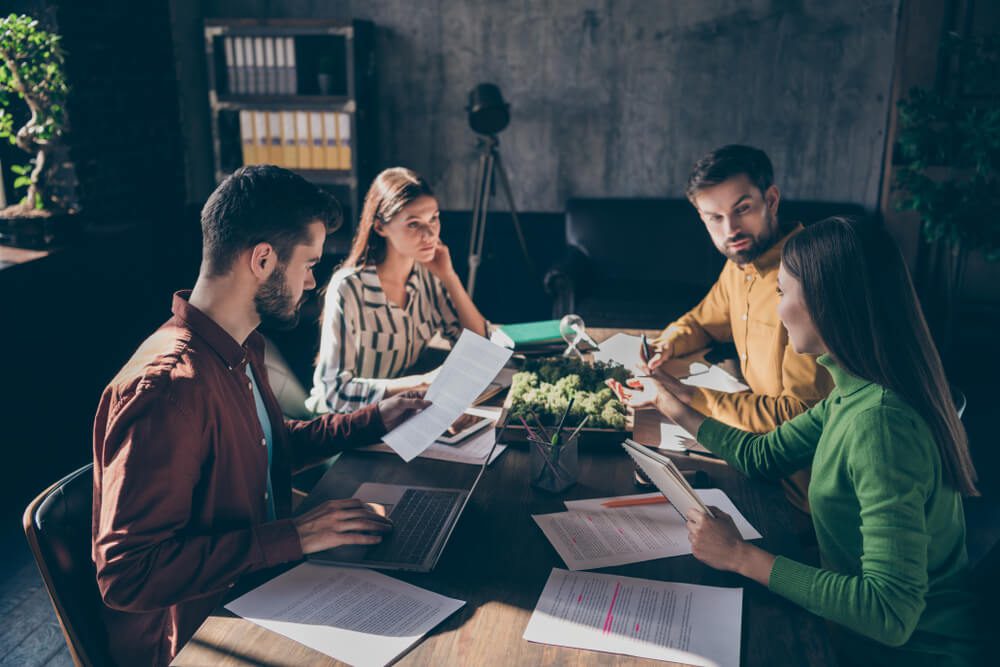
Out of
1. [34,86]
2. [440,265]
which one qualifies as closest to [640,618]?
[440,265]

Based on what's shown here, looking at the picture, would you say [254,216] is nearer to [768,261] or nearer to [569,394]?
[569,394]

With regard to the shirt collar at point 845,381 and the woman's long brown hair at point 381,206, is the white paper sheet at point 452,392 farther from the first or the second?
the woman's long brown hair at point 381,206

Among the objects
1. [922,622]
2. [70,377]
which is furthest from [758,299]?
[70,377]

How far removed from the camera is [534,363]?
1979 millimetres

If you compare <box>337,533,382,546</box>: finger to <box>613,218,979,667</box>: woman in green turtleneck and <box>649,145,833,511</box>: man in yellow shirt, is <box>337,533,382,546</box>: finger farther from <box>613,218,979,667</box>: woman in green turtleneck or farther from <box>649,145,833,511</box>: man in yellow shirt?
<box>649,145,833,511</box>: man in yellow shirt

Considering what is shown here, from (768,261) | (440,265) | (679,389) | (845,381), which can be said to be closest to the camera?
(845,381)

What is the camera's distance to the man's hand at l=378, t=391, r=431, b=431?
1743 mm

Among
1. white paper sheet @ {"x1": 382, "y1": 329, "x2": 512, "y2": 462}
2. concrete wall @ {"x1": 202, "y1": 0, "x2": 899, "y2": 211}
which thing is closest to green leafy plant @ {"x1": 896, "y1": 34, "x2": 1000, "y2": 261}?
concrete wall @ {"x1": 202, "y1": 0, "x2": 899, "y2": 211}

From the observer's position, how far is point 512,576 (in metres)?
1.24

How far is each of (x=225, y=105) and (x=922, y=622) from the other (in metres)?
4.23

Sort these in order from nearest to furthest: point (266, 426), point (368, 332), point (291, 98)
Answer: point (266, 426) → point (368, 332) → point (291, 98)

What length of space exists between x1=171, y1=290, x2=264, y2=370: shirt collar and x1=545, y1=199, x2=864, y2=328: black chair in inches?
117

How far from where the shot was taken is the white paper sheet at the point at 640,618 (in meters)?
1.08

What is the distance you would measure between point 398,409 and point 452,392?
143mm
